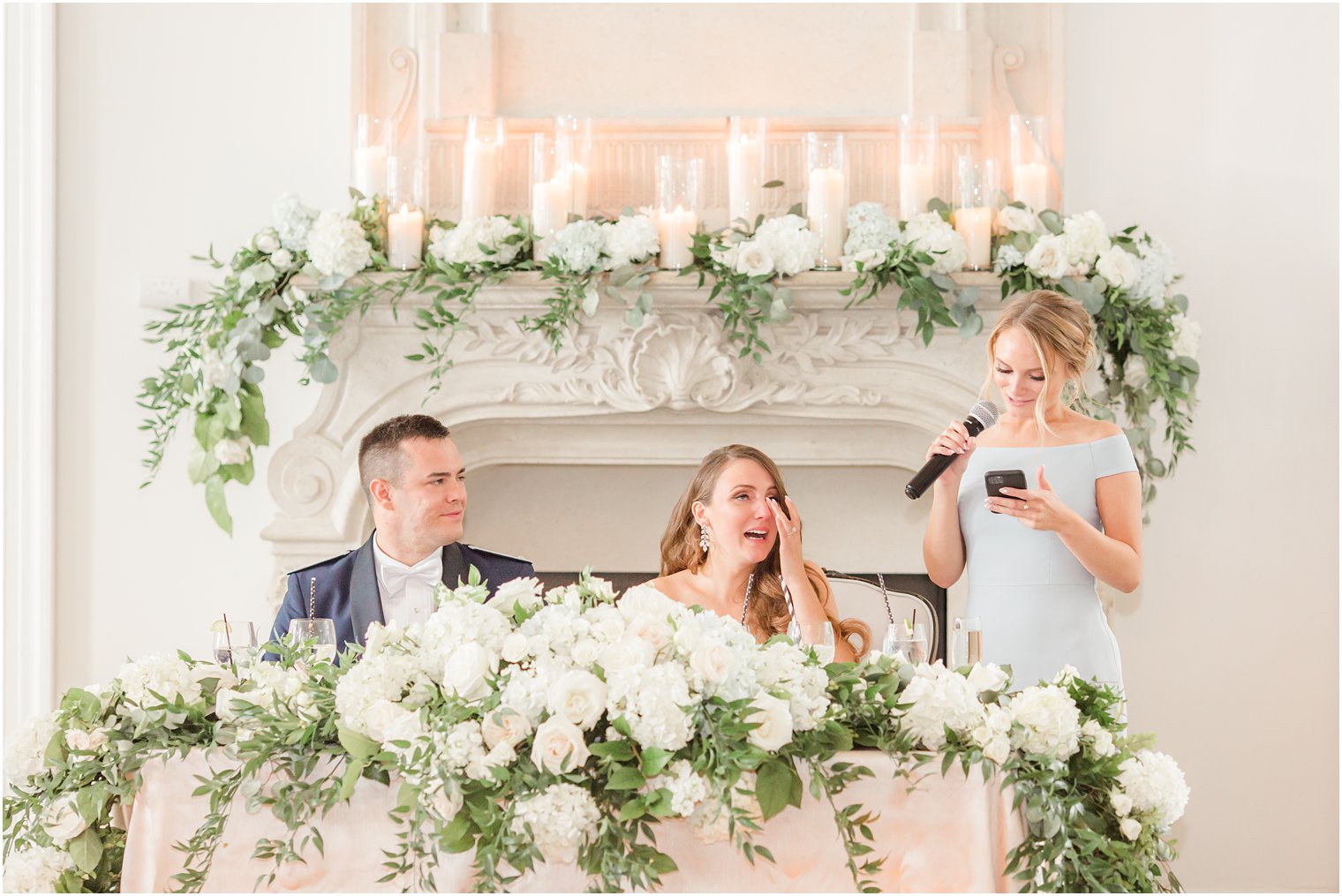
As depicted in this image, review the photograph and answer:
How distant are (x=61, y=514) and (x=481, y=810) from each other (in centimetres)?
281

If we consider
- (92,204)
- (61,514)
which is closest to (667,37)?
(92,204)

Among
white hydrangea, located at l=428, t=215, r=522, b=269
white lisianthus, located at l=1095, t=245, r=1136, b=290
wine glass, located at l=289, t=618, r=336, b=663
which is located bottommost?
wine glass, located at l=289, t=618, r=336, b=663

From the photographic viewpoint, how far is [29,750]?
1545mm

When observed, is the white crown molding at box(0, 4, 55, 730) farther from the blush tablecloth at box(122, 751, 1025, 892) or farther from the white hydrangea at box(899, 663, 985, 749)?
the white hydrangea at box(899, 663, 985, 749)

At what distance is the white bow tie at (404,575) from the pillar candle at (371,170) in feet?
3.83

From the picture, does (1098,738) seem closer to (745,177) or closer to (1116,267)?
(1116,267)

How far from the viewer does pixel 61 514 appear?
145 inches

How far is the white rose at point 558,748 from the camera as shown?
133cm

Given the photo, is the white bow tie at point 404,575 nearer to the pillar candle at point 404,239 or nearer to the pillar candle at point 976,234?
the pillar candle at point 404,239

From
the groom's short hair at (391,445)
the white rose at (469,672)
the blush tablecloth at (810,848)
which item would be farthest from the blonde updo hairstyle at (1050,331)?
the white rose at (469,672)

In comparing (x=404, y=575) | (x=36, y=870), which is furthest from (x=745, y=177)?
(x=36, y=870)

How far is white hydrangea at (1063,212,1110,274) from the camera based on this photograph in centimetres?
308

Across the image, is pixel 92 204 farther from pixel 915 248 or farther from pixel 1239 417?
pixel 1239 417

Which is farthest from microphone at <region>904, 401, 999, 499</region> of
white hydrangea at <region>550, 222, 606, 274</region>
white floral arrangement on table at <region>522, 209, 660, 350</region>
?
white hydrangea at <region>550, 222, 606, 274</region>
